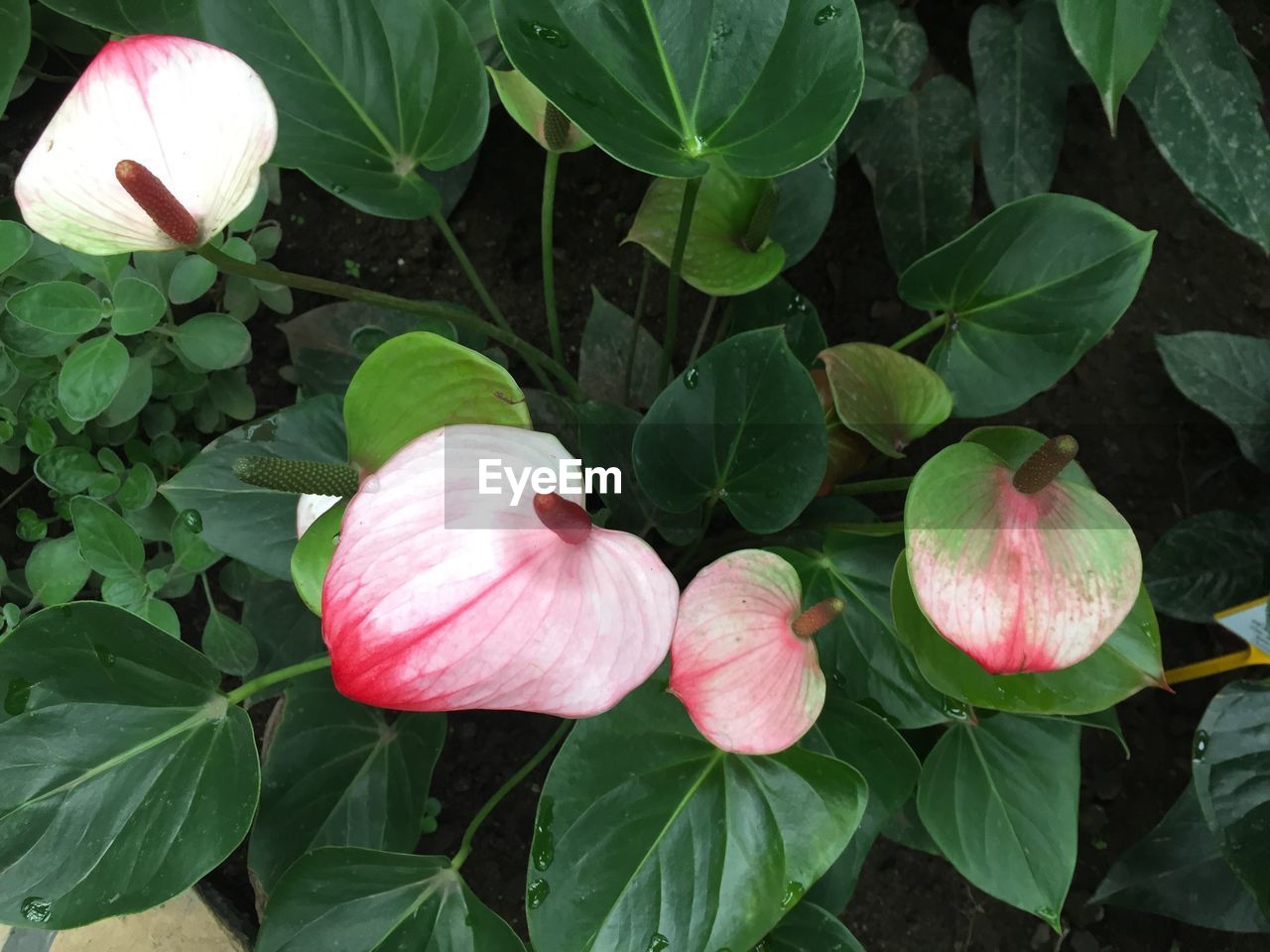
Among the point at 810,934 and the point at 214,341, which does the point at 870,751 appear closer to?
the point at 810,934

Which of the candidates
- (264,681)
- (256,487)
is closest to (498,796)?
(264,681)

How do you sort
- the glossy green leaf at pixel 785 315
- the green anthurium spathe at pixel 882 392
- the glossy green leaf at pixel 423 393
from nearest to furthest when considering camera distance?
the glossy green leaf at pixel 423 393 → the green anthurium spathe at pixel 882 392 → the glossy green leaf at pixel 785 315

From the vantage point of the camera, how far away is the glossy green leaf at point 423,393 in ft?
1.80

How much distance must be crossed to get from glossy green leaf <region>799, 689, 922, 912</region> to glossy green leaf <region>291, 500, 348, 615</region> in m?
0.40

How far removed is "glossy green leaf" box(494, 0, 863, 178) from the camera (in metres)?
0.56

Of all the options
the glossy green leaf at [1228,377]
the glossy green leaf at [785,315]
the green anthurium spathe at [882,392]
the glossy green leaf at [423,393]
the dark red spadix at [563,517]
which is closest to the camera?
the dark red spadix at [563,517]

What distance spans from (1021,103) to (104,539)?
3.33 ft

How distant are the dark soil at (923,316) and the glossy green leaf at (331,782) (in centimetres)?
21

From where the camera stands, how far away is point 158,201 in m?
0.48

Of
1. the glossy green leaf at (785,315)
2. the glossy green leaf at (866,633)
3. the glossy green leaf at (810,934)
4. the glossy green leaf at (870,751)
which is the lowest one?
the glossy green leaf at (810,934)

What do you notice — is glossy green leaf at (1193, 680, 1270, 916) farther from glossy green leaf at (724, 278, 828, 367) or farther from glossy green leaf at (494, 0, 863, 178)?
glossy green leaf at (494, 0, 863, 178)

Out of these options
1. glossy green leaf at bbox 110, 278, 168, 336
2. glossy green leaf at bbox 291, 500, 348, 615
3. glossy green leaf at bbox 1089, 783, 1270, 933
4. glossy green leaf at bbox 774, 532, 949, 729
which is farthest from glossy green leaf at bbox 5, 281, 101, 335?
glossy green leaf at bbox 1089, 783, 1270, 933

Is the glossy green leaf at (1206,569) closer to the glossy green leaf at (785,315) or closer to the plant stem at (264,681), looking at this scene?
the glossy green leaf at (785,315)

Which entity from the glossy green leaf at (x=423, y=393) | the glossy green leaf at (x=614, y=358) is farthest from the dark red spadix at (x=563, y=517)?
the glossy green leaf at (x=614, y=358)
